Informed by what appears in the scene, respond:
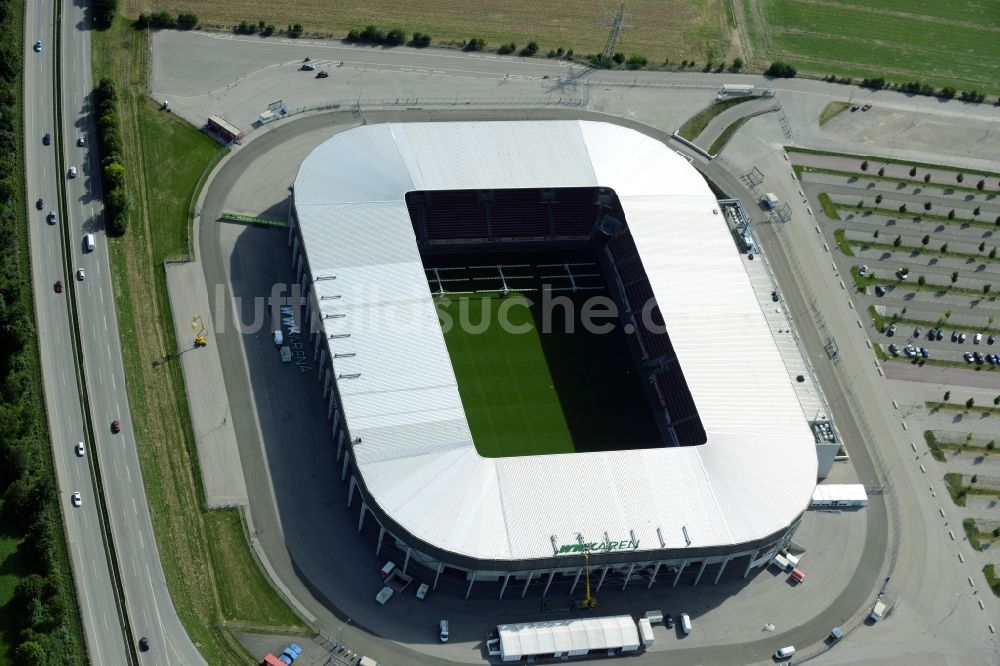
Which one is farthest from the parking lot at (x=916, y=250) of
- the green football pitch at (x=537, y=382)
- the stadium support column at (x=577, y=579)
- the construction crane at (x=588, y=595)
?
the stadium support column at (x=577, y=579)

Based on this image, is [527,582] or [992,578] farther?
[992,578]

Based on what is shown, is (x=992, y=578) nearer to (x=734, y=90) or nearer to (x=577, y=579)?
(x=577, y=579)

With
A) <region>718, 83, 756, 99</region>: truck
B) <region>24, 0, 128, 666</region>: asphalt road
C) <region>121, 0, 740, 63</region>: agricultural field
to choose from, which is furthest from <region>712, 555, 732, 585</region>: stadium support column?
<region>121, 0, 740, 63</region>: agricultural field

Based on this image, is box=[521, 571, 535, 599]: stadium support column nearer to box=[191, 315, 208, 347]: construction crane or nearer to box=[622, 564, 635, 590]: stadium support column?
box=[622, 564, 635, 590]: stadium support column

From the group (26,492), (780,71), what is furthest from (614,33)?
(26,492)

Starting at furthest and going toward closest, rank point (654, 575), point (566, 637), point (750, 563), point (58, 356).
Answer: point (58, 356) → point (750, 563) → point (654, 575) → point (566, 637)

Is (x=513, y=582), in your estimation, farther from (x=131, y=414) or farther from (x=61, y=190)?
(x=61, y=190)
